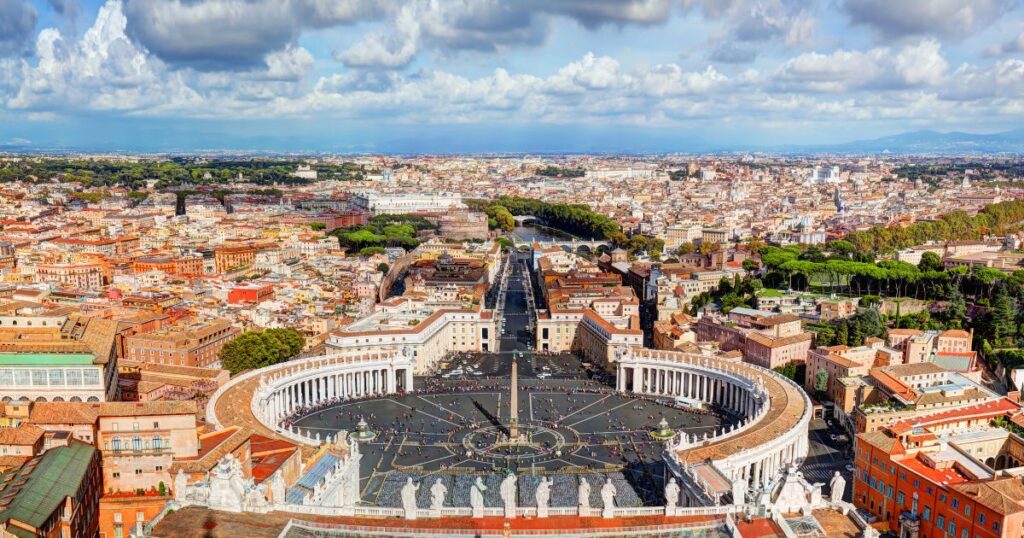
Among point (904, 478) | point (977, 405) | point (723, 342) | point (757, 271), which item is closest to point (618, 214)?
point (757, 271)

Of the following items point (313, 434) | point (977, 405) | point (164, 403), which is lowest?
point (313, 434)

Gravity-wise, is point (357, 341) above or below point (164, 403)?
below

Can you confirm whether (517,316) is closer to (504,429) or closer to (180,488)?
(504,429)

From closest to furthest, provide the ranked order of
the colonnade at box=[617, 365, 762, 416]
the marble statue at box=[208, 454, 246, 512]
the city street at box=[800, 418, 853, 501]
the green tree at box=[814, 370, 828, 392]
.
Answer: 1. the marble statue at box=[208, 454, 246, 512]
2. the city street at box=[800, 418, 853, 501]
3. the colonnade at box=[617, 365, 762, 416]
4. the green tree at box=[814, 370, 828, 392]

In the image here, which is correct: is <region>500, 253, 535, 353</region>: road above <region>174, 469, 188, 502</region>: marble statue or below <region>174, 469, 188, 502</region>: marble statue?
below

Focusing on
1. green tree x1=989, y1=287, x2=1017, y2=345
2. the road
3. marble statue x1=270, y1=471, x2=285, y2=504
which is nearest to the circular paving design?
marble statue x1=270, y1=471, x2=285, y2=504

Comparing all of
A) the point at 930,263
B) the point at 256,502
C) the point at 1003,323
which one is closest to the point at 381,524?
the point at 256,502

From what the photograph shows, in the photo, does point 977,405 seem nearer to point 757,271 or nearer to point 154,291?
point 757,271

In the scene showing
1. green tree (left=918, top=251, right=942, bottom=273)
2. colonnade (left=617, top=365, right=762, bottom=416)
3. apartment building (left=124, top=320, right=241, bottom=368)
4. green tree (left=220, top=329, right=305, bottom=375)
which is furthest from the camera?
green tree (left=918, top=251, right=942, bottom=273)

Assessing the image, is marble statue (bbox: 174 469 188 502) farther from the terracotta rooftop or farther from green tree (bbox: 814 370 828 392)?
green tree (bbox: 814 370 828 392)

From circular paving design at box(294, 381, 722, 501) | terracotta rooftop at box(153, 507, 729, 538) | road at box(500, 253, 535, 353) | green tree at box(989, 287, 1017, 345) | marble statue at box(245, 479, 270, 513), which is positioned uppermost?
marble statue at box(245, 479, 270, 513)

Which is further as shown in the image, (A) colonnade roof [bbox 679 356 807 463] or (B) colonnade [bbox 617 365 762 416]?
(B) colonnade [bbox 617 365 762 416]
